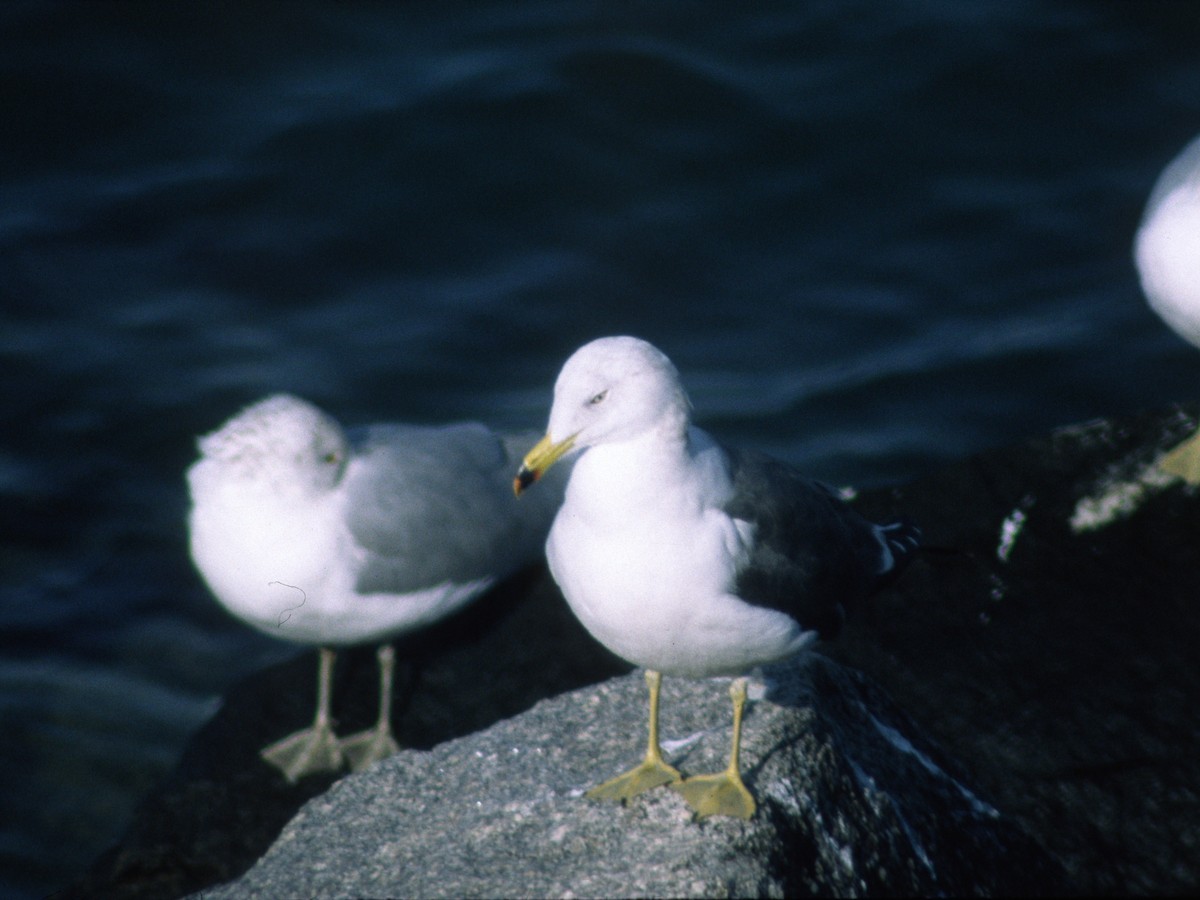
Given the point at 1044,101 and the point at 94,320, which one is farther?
the point at 1044,101

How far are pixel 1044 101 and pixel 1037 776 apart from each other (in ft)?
23.3

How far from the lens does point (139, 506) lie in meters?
8.13

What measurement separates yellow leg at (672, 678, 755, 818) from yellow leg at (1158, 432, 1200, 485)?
286 centimetres

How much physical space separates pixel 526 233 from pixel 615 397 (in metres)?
6.11

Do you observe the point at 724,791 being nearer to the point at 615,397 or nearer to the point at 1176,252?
the point at 615,397

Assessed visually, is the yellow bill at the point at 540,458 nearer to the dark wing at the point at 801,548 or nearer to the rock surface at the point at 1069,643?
the dark wing at the point at 801,548

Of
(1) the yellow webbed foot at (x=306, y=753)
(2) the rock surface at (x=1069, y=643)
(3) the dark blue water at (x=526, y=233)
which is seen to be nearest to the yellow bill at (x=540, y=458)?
(2) the rock surface at (x=1069, y=643)

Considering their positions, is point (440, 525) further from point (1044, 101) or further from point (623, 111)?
point (1044, 101)

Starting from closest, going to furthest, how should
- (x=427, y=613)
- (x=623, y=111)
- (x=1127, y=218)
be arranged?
(x=427, y=613)
(x=1127, y=218)
(x=623, y=111)

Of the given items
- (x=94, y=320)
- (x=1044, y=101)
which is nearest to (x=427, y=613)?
(x=94, y=320)

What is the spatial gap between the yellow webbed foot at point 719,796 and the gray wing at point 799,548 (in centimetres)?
50

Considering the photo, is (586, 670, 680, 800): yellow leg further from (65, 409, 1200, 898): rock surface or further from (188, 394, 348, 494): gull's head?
(188, 394, 348, 494): gull's head

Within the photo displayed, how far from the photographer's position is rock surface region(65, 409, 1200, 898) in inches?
157

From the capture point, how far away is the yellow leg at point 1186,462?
19.9ft
